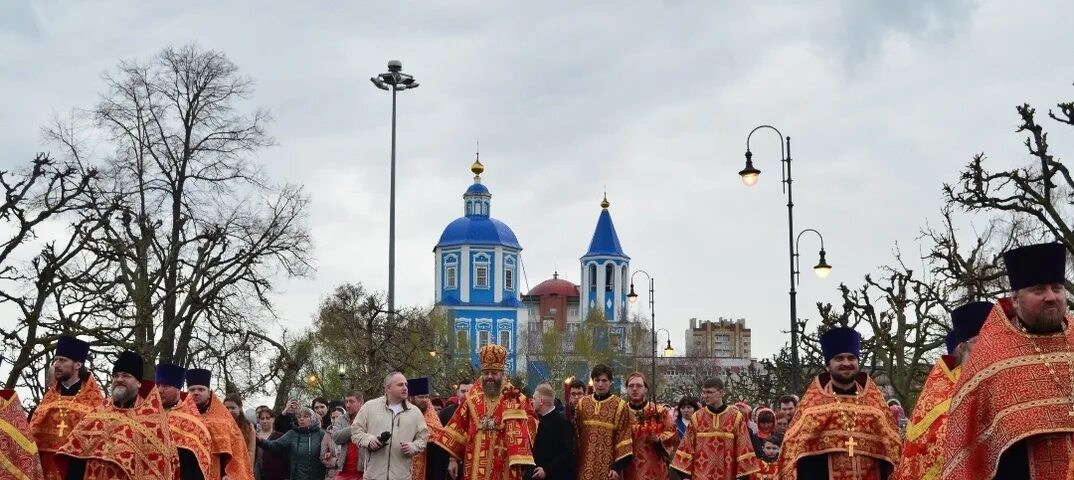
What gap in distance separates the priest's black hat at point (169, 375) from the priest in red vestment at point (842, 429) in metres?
5.71

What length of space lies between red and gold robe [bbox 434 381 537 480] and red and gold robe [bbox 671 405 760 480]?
6.05 ft

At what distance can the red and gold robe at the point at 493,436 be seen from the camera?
14984 mm

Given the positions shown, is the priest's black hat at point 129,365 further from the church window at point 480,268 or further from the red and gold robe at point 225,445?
the church window at point 480,268

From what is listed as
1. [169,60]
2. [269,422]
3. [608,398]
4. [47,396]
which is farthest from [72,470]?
[169,60]

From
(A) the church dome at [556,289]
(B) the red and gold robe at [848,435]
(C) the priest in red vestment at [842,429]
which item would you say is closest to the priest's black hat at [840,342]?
(C) the priest in red vestment at [842,429]

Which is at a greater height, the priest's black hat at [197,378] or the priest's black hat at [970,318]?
the priest's black hat at [970,318]

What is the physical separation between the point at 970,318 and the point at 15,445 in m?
6.84

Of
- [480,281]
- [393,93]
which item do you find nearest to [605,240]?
[480,281]

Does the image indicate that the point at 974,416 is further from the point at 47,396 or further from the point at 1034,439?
the point at 47,396

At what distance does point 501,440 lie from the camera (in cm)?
1505

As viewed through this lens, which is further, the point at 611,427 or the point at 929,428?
the point at 611,427

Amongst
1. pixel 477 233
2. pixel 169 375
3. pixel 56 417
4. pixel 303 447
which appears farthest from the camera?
pixel 477 233

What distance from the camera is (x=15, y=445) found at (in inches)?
415

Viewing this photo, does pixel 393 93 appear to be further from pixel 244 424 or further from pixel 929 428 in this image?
pixel 929 428
